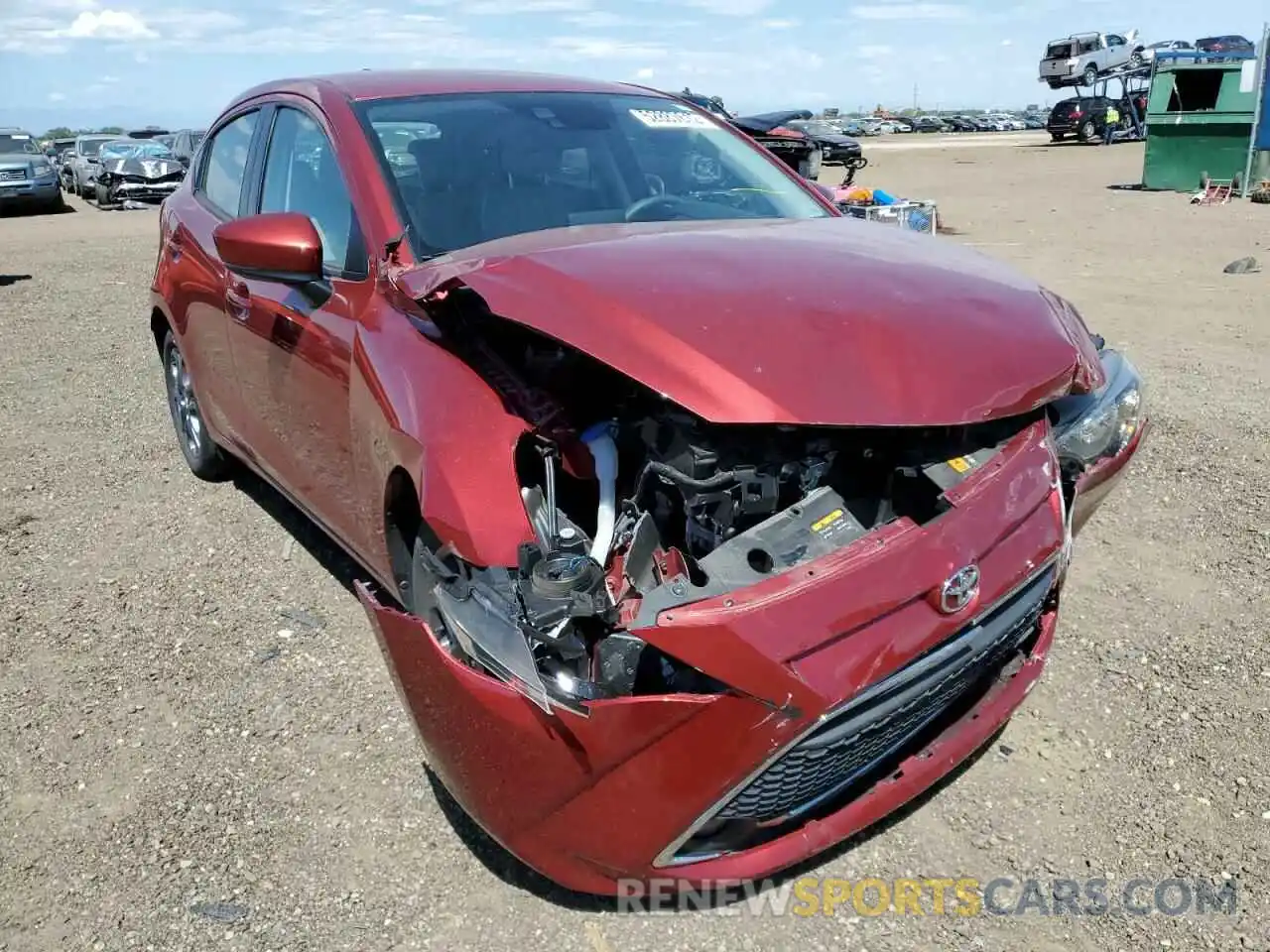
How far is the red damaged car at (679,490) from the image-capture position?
188 centimetres

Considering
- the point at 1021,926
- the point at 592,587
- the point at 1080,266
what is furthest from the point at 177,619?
the point at 1080,266

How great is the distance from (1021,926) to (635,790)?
0.99 meters

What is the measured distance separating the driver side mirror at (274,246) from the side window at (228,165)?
1.26 meters

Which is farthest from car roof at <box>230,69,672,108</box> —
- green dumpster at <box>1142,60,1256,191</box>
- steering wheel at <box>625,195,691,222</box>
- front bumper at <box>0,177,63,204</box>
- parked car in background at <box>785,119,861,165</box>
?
front bumper at <box>0,177,63,204</box>

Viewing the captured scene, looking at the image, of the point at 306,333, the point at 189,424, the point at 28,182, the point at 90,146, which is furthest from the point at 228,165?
the point at 90,146

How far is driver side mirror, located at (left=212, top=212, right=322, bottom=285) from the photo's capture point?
8.87ft

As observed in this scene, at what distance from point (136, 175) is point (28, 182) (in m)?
2.08

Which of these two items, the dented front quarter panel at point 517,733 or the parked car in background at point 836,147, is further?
the parked car in background at point 836,147

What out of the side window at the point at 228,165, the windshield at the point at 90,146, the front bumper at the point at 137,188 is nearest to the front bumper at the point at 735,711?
the side window at the point at 228,165

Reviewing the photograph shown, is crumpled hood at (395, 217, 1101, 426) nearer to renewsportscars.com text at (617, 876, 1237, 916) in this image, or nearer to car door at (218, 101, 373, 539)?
car door at (218, 101, 373, 539)

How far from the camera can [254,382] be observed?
348cm

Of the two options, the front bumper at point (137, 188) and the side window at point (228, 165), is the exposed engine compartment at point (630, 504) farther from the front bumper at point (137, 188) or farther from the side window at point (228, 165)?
the front bumper at point (137, 188)

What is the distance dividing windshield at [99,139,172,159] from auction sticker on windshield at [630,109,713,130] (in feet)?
69.8

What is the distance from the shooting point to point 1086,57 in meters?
33.4
